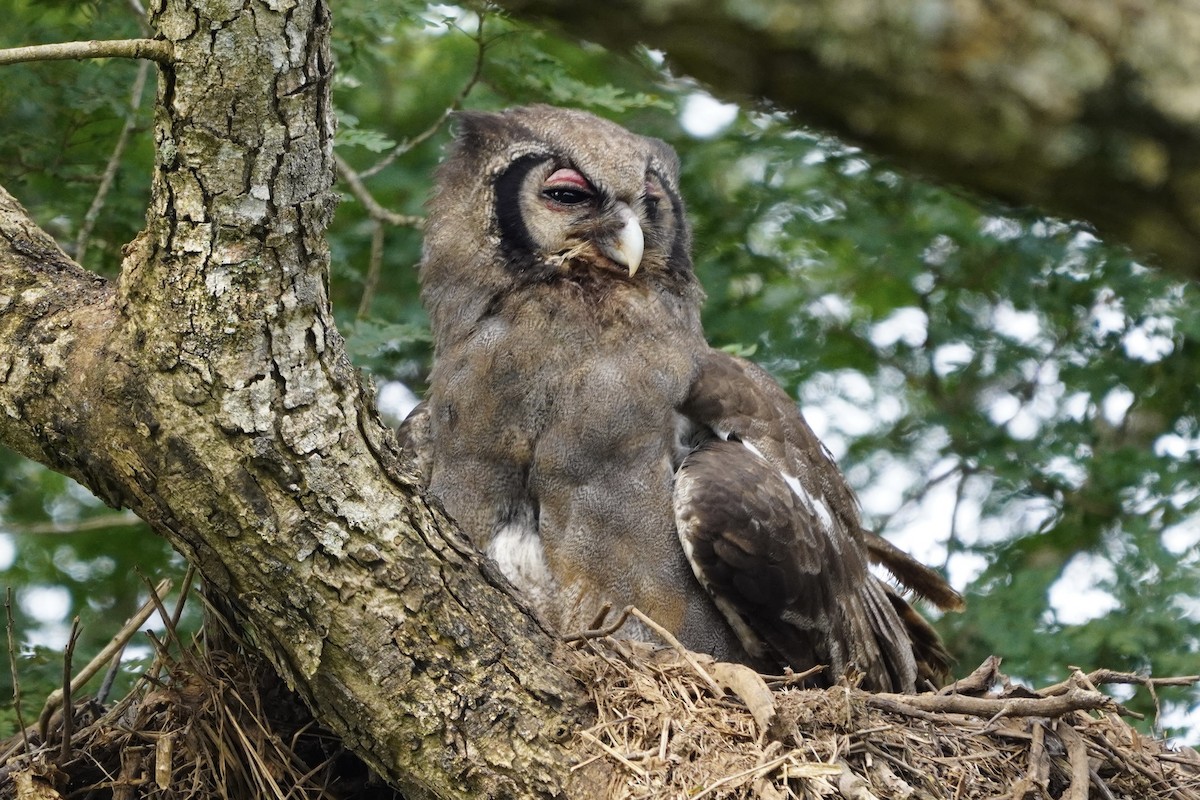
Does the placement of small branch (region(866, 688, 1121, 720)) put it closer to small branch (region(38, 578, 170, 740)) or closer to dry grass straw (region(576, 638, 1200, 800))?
dry grass straw (region(576, 638, 1200, 800))

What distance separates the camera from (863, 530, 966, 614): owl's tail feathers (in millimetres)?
4809

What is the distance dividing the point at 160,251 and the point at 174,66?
1.32ft

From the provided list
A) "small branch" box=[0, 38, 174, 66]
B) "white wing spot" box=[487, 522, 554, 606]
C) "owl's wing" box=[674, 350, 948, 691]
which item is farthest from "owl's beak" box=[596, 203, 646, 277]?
"small branch" box=[0, 38, 174, 66]

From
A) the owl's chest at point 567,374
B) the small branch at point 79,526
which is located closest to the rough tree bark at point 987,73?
the owl's chest at point 567,374

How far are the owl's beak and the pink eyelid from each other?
14 cm

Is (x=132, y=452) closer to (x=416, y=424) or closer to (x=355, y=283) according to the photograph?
(x=416, y=424)

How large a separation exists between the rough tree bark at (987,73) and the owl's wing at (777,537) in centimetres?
275

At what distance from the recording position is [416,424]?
4574 millimetres

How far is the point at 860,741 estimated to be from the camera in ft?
10.6

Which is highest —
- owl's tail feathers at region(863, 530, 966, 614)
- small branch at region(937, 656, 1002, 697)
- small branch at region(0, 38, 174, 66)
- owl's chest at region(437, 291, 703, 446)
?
small branch at region(0, 38, 174, 66)

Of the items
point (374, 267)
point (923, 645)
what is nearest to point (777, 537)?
point (923, 645)

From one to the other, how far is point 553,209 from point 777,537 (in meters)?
1.35

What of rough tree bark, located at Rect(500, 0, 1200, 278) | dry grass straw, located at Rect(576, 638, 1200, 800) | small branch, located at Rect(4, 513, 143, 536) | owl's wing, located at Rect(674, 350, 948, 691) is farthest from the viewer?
small branch, located at Rect(4, 513, 143, 536)

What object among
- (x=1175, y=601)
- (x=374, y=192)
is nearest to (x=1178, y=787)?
(x=1175, y=601)
